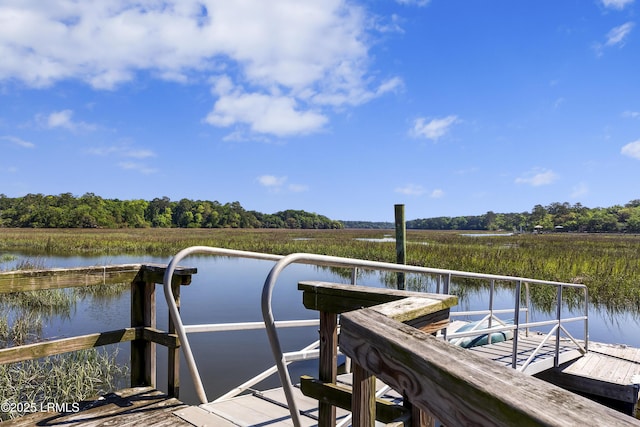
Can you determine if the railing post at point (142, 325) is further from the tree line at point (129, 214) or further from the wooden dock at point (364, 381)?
the tree line at point (129, 214)

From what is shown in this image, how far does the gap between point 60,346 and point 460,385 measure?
3.01m

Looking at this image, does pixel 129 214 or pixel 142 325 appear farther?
pixel 129 214

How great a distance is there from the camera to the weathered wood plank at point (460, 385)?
0.63 meters

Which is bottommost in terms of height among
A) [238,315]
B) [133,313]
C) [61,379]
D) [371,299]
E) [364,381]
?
[238,315]

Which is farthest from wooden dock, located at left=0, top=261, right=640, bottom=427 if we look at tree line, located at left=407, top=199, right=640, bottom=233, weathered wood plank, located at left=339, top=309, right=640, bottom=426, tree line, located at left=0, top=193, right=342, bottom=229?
tree line, located at left=407, top=199, right=640, bottom=233

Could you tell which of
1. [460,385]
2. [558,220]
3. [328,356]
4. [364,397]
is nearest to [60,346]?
[328,356]

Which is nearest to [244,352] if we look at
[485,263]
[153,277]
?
[153,277]

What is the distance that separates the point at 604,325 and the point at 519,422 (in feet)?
42.1

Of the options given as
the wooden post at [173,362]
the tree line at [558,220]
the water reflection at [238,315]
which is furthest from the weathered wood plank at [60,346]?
the tree line at [558,220]

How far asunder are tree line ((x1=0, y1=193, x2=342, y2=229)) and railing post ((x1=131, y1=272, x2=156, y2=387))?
69500 millimetres

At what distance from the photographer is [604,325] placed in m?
11.2

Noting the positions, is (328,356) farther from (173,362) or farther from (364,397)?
(173,362)

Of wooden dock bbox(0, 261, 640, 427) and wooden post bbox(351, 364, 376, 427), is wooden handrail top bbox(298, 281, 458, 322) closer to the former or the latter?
wooden dock bbox(0, 261, 640, 427)

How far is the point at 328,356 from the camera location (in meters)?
1.89
